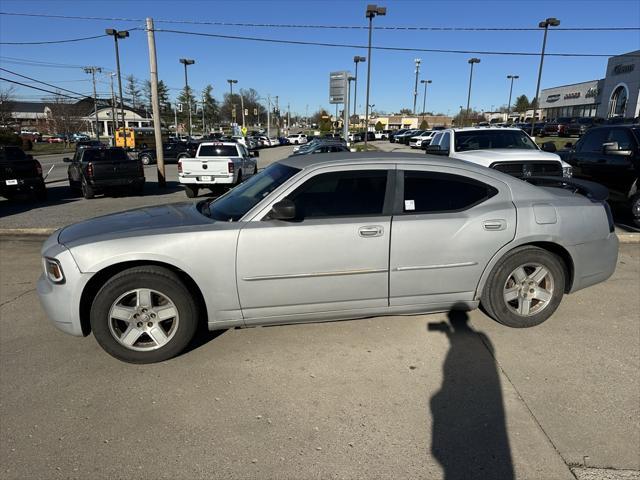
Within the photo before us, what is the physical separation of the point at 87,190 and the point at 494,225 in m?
12.7

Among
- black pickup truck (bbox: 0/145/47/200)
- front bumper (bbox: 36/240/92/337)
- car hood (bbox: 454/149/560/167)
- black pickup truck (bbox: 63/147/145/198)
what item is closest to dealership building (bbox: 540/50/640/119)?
car hood (bbox: 454/149/560/167)

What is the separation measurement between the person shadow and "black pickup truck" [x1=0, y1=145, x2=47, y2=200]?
40.0 feet

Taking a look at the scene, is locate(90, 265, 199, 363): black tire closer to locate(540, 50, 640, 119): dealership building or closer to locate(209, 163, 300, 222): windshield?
locate(209, 163, 300, 222): windshield

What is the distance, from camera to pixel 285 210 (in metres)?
3.22

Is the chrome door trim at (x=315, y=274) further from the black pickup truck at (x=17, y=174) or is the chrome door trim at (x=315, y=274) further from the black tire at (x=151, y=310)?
the black pickup truck at (x=17, y=174)

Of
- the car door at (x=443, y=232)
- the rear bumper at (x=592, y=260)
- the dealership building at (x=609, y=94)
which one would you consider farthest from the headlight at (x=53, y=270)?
the dealership building at (x=609, y=94)

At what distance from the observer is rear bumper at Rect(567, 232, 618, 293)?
3932 millimetres

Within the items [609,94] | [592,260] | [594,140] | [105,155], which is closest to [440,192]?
[592,260]

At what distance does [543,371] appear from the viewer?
10.8ft

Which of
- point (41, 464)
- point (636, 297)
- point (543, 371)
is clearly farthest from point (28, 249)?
point (636, 297)

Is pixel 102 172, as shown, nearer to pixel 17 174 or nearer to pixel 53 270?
pixel 17 174

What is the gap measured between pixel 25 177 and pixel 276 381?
11.7 metres

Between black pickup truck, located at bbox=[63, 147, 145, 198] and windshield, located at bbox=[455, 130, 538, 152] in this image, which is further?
black pickup truck, located at bbox=[63, 147, 145, 198]

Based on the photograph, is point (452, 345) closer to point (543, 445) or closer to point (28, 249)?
point (543, 445)
